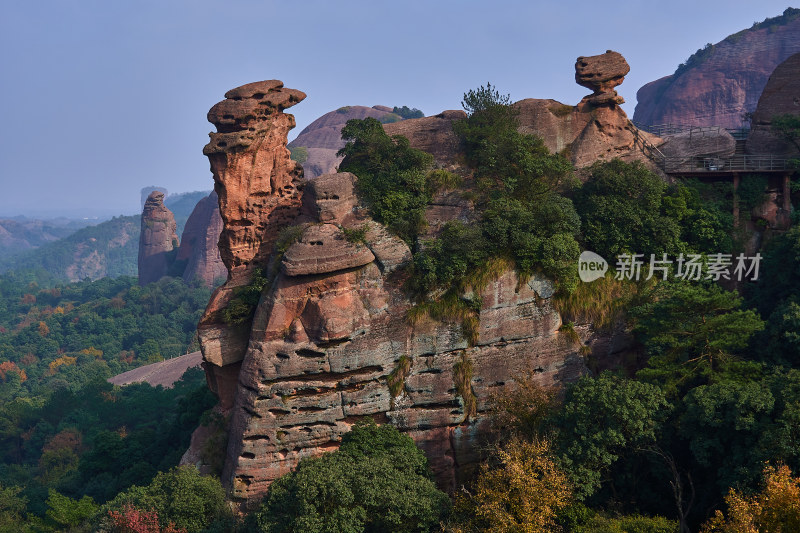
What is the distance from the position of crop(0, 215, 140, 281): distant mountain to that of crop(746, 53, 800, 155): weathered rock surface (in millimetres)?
152287

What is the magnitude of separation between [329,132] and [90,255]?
94661 mm

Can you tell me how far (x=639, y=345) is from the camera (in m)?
19.4

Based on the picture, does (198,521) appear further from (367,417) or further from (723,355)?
(723,355)

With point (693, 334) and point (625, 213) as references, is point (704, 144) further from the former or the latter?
point (693, 334)

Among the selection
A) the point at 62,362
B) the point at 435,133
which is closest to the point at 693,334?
the point at 435,133

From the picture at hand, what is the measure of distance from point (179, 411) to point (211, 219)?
5630 cm

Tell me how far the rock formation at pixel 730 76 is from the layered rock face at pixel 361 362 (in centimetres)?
7006

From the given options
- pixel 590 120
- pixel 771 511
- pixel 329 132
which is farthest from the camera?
pixel 329 132

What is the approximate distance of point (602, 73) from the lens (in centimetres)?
2291

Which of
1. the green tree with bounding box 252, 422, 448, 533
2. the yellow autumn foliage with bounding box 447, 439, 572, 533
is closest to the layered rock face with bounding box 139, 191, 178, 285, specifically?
the green tree with bounding box 252, 422, 448, 533

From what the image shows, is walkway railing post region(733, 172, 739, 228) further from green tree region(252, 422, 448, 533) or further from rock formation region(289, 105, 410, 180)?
rock formation region(289, 105, 410, 180)

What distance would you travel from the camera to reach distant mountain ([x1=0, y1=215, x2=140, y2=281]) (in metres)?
157

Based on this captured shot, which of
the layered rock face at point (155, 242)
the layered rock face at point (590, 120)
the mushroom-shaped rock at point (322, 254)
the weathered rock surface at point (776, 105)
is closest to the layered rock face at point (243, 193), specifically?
the mushroom-shaped rock at point (322, 254)

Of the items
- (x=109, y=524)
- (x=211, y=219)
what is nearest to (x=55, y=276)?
(x=211, y=219)
